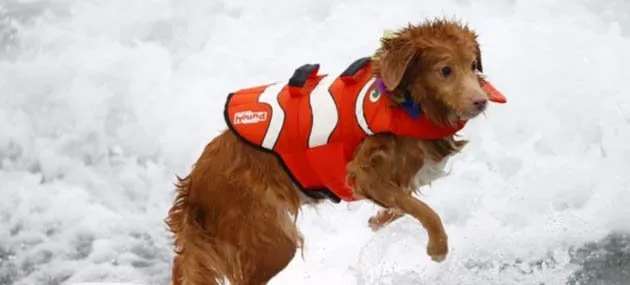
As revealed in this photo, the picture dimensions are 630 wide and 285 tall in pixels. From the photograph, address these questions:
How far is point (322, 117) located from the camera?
478 cm

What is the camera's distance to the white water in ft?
21.3

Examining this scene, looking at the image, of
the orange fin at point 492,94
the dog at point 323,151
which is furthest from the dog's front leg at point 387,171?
the orange fin at point 492,94

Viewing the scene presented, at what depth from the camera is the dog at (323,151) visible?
4.55 m

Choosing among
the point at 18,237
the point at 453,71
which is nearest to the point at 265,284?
the point at 453,71

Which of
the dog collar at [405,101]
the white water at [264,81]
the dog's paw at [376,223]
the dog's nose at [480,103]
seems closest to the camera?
the dog's nose at [480,103]

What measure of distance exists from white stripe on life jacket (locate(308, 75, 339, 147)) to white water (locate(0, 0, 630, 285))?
0.91m

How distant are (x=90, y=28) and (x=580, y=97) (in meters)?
4.01

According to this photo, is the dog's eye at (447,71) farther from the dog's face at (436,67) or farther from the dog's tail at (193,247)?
the dog's tail at (193,247)

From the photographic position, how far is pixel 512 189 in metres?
7.09

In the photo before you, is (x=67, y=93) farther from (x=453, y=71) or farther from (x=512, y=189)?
(x=453, y=71)

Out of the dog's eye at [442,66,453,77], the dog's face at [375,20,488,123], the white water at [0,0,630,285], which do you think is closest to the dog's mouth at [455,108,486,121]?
the dog's face at [375,20,488,123]

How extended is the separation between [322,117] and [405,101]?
1.26 ft

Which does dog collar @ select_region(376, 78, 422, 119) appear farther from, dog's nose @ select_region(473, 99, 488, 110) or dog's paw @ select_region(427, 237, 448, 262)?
dog's paw @ select_region(427, 237, 448, 262)

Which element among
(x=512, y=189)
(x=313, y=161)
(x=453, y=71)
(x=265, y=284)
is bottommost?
(x=512, y=189)
